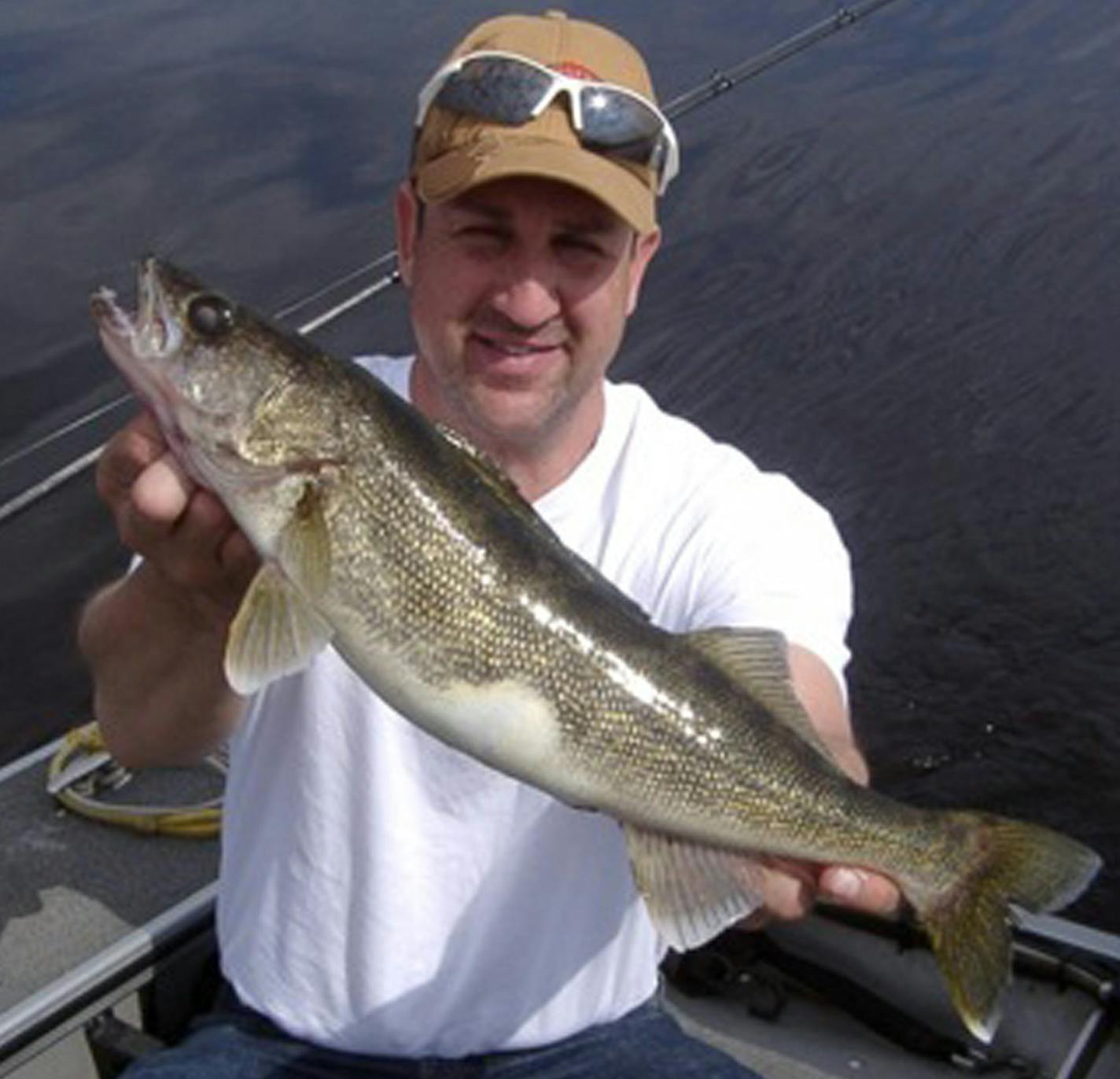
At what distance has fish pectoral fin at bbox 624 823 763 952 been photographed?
2.94 meters

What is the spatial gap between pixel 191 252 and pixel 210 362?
1113cm

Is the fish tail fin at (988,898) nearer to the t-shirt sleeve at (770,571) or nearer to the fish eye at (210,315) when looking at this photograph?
the t-shirt sleeve at (770,571)

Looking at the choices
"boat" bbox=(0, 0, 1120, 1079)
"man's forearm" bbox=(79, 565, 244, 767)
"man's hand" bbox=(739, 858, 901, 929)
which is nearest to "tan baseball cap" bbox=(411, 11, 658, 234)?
"man's forearm" bbox=(79, 565, 244, 767)

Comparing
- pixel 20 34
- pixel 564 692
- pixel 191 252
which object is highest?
pixel 20 34

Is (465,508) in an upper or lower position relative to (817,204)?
lower

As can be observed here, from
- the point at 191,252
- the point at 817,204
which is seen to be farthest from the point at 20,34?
the point at 817,204

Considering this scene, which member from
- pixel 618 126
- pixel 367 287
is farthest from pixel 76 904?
pixel 367 287

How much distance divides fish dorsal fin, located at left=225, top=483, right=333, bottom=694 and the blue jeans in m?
1.00

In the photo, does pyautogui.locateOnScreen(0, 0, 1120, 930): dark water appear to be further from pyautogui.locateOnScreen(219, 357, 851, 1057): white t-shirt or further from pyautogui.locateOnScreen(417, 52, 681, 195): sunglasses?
pyautogui.locateOnScreen(417, 52, 681, 195): sunglasses

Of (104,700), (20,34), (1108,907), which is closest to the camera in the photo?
(104,700)

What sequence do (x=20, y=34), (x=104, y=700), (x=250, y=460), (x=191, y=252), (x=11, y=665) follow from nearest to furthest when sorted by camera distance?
(x=250, y=460)
(x=104, y=700)
(x=11, y=665)
(x=191, y=252)
(x=20, y=34)

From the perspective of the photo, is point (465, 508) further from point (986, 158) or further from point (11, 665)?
point (986, 158)

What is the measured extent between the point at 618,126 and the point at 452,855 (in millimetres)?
1522

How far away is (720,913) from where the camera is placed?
2957mm
